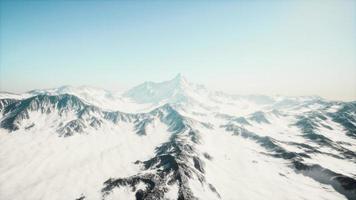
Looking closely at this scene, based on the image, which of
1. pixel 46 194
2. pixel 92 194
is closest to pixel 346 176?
pixel 92 194

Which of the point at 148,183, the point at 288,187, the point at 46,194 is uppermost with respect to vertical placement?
the point at 148,183

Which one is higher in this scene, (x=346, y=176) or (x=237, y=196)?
(x=346, y=176)

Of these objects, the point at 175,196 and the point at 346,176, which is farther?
the point at 346,176

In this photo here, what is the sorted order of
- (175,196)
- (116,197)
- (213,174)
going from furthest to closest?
(213,174) < (116,197) < (175,196)

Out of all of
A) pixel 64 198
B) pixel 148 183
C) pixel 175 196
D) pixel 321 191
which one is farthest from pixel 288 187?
pixel 64 198

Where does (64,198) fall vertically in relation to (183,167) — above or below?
below

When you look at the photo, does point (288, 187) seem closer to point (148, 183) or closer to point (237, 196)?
point (237, 196)

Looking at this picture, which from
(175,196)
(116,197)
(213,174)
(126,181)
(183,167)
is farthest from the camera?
(213,174)

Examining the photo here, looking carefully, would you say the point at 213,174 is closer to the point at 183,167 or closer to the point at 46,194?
the point at 183,167

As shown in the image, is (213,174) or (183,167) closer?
(183,167)
